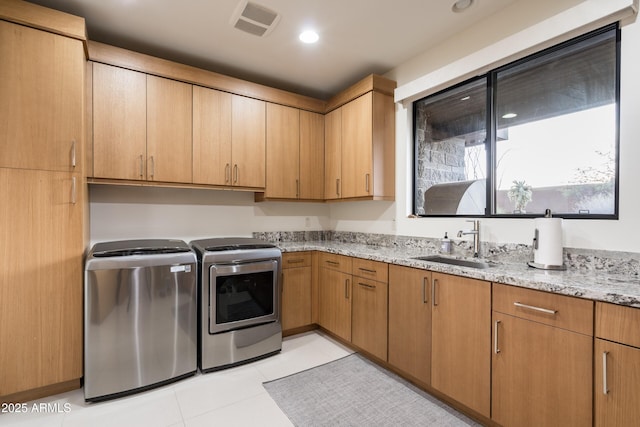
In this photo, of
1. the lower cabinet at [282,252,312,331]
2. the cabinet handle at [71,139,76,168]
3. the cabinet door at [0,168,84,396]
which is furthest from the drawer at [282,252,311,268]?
the cabinet handle at [71,139,76,168]

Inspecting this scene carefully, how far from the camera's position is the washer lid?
6.87 ft

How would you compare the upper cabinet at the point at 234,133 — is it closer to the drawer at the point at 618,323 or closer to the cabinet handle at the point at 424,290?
the cabinet handle at the point at 424,290

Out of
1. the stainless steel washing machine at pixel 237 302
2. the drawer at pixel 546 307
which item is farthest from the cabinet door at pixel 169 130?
the drawer at pixel 546 307

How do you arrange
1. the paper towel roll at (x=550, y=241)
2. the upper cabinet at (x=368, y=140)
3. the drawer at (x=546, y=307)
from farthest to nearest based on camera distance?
the upper cabinet at (x=368, y=140)
the paper towel roll at (x=550, y=241)
the drawer at (x=546, y=307)

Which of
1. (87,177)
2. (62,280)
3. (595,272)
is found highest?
(87,177)

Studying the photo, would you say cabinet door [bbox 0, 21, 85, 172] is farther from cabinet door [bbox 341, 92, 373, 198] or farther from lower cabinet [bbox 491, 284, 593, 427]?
lower cabinet [bbox 491, 284, 593, 427]

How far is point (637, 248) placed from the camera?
1.59 m

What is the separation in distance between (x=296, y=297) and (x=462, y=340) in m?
1.65

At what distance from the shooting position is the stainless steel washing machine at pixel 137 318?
2.00m

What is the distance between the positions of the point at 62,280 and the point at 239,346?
134cm

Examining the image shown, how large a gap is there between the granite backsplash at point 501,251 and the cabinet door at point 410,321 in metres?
→ 0.54

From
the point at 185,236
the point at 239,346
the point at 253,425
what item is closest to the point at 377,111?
the point at 185,236

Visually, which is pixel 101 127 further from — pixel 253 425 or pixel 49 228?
pixel 253 425

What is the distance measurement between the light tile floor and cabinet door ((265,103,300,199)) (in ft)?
5.66
